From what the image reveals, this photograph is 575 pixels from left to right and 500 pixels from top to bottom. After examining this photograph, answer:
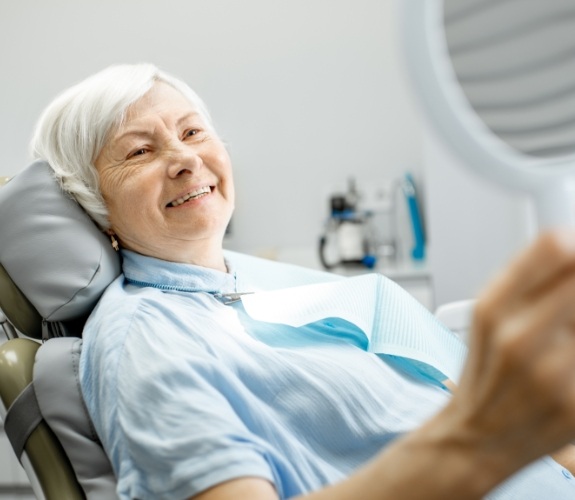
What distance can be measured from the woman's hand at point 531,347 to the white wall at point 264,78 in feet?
9.32

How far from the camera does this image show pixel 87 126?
4.17ft

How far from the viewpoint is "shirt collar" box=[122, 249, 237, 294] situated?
1.23 meters

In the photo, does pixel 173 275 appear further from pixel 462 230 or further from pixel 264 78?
pixel 264 78

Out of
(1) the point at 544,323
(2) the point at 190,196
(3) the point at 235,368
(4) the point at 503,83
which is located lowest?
(3) the point at 235,368

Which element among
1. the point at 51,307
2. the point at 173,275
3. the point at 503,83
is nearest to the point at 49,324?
the point at 51,307

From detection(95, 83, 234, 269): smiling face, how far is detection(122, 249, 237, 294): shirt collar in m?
0.03

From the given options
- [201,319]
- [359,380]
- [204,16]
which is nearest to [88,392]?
[201,319]

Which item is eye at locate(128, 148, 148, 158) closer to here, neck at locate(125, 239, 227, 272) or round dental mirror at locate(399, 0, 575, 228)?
neck at locate(125, 239, 227, 272)

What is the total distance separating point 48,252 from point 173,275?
20 cm

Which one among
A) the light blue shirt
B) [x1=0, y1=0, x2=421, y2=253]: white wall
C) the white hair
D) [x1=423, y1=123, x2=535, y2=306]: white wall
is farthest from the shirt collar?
[x1=0, y1=0, x2=421, y2=253]: white wall

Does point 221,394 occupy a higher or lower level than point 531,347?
lower

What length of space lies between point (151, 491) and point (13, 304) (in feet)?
1.63

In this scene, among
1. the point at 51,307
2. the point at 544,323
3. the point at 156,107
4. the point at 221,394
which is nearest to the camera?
the point at 544,323

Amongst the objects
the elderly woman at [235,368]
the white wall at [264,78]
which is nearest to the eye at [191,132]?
the elderly woman at [235,368]
